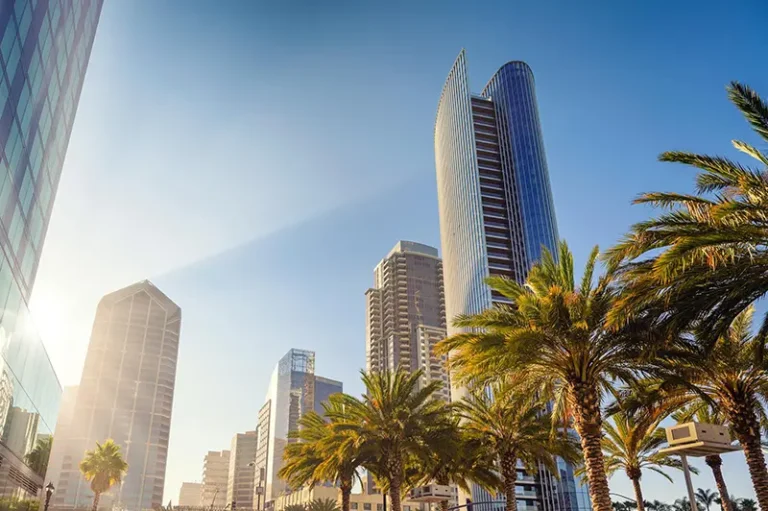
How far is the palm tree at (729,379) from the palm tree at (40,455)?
33.8 metres

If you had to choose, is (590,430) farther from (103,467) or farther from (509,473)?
(103,467)

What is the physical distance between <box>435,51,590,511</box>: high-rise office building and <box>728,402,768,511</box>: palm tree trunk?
85.8m

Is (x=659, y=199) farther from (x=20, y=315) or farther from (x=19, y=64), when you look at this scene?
(x=20, y=315)

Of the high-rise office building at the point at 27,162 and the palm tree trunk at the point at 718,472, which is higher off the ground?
the high-rise office building at the point at 27,162

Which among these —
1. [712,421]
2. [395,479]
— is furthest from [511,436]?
[712,421]

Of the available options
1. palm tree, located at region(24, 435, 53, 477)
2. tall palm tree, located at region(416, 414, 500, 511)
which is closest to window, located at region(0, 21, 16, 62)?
palm tree, located at region(24, 435, 53, 477)

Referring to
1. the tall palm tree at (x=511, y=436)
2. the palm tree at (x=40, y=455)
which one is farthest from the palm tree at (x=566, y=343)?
A: the palm tree at (x=40, y=455)

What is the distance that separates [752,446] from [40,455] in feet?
134

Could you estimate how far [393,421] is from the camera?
32.4 meters

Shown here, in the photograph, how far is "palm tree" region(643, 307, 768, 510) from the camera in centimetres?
1984

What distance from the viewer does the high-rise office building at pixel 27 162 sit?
21594mm

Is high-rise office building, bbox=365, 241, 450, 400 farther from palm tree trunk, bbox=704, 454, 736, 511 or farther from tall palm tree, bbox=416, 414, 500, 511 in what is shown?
palm tree trunk, bbox=704, 454, 736, 511

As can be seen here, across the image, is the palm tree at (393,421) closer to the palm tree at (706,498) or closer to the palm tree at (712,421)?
the palm tree at (712,421)

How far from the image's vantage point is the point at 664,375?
821 inches
